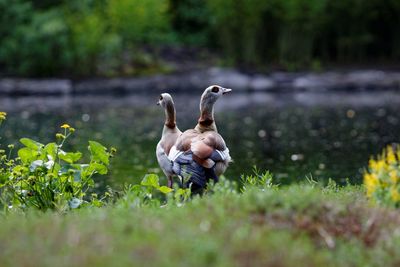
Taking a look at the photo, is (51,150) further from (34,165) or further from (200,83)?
(200,83)

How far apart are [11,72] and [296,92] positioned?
1423cm

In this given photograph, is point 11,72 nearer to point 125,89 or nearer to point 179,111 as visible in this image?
point 125,89

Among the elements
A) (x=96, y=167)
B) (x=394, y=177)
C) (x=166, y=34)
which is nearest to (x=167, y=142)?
(x=96, y=167)

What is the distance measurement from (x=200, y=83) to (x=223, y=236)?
1399 inches

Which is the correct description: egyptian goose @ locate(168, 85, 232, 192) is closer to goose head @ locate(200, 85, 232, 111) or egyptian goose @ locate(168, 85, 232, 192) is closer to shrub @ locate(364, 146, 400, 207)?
goose head @ locate(200, 85, 232, 111)

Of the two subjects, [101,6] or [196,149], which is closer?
[196,149]

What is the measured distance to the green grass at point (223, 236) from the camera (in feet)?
15.1

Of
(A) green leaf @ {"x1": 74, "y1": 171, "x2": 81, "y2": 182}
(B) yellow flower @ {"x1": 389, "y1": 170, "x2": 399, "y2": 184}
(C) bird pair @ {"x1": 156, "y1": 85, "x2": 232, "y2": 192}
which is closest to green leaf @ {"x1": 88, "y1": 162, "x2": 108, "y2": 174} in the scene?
(A) green leaf @ {"x1": 74, "y1": 171, "x2": 81, "y2": 182}

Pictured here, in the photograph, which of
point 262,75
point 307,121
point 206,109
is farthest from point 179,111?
point 206,109

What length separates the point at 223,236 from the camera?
502 centimetres

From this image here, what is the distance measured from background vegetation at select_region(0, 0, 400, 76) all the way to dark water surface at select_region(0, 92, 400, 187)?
13.0 feet

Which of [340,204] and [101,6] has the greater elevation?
[340,204]

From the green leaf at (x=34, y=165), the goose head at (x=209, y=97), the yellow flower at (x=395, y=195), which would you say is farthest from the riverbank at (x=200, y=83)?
the yellow flower at (x=395, y=195)

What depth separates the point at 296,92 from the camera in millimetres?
40125
